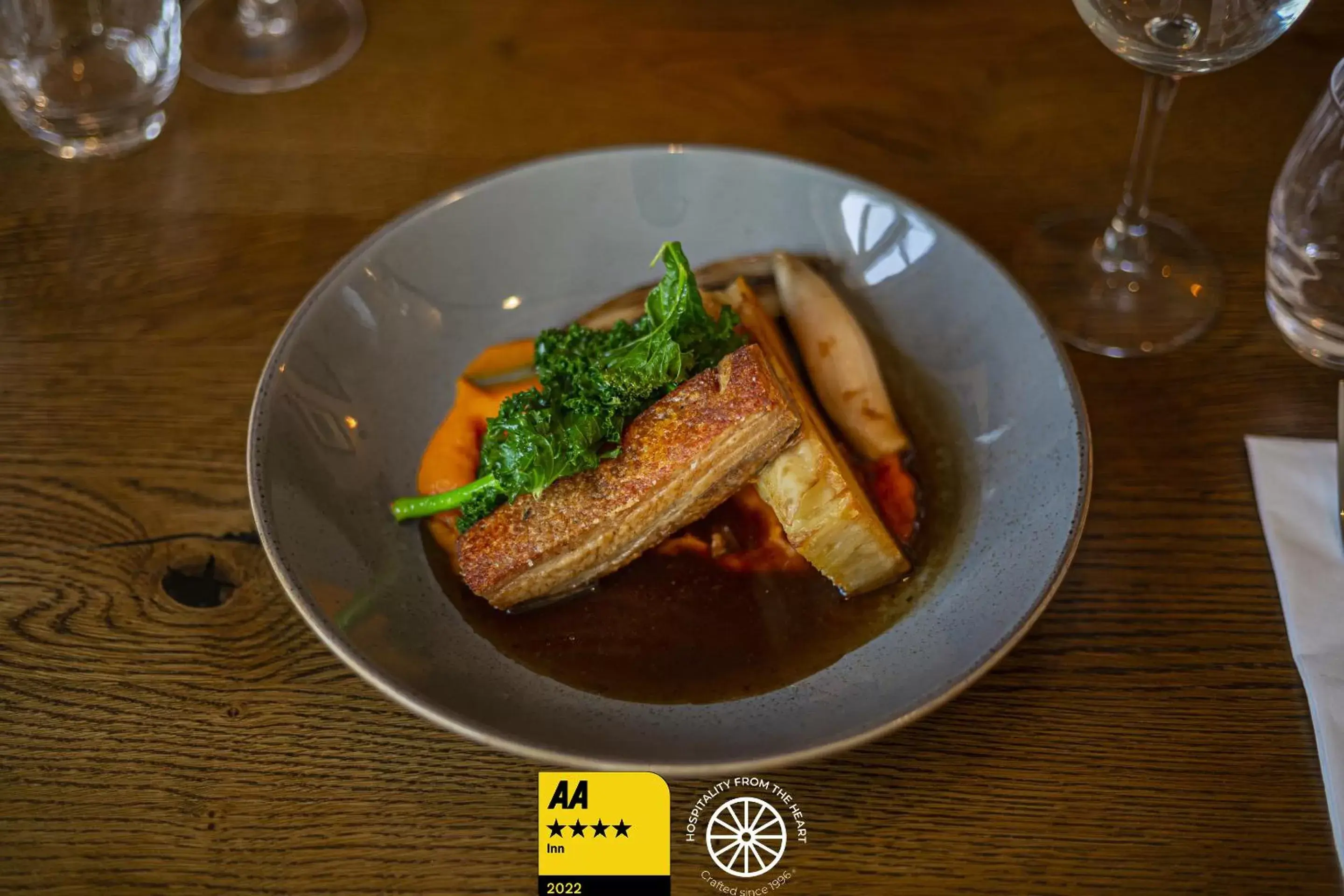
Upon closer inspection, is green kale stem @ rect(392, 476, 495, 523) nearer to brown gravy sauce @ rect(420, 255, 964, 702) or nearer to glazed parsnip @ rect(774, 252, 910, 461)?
brown gravy sauce @ rect(420, 255, 964, 702)

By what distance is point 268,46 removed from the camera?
2.23m

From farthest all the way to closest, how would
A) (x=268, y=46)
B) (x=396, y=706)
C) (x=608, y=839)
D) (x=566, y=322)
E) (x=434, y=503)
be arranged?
(x=268, y=46) → (x=566, y=322) → (x=434, y=503) → (x=396, y=706) → (x=608, y=839)

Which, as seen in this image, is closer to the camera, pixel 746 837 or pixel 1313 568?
pixel 746 837

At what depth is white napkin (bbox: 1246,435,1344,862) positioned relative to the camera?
122 centimetres

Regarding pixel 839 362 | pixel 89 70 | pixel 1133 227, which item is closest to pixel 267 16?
pixel 89 70

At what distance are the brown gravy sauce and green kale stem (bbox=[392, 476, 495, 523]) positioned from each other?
1.3 inches

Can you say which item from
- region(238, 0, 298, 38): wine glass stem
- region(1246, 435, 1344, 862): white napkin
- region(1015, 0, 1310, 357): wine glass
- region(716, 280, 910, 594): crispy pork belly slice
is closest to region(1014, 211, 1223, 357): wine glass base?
region(1015, 0, 1310, 357): wine glass

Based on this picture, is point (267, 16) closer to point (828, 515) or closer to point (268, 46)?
point (268, 46)

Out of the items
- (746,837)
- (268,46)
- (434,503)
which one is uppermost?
(268,46)

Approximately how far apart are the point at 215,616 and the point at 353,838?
368mm

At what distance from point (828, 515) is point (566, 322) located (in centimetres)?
57

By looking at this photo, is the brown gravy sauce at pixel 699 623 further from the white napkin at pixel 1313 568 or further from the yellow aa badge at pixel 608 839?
the white napkin at pixel 1313 568

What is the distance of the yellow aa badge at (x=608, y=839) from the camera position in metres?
1.16

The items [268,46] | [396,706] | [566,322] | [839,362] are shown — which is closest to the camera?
[396,706]
